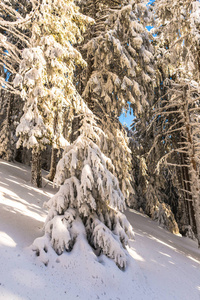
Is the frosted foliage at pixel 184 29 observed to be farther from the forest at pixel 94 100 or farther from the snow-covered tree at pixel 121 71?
the snow-covered tree at pixel 121 71

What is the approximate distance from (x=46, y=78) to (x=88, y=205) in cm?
464

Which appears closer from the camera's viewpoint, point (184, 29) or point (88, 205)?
point (88, 205)

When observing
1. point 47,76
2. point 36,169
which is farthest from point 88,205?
point 47,76

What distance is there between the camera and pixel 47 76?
802cm

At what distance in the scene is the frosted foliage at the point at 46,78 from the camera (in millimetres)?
7148

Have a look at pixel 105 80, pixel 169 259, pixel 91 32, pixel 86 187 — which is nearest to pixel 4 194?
pixel 86 187

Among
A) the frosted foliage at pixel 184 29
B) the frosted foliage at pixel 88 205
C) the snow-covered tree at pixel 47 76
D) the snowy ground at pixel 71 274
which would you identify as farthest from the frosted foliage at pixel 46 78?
the frosted foliage at pixel 184 29

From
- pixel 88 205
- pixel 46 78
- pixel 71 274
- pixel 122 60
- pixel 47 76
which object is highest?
pixel 122 60

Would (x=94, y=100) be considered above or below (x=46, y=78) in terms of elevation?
above

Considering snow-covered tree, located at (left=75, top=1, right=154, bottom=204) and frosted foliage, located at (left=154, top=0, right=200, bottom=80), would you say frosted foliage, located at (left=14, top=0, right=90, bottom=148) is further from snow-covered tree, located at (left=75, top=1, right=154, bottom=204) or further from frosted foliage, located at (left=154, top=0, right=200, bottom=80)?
frosted foliage, located at (left=154, top=0, right=200, bottom=80)

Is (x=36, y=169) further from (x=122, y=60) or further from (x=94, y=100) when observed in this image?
(x=122, y=60)

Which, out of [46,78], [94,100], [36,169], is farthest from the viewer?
[94,100]

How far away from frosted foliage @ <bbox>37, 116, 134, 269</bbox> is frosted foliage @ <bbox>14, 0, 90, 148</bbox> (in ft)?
9.36

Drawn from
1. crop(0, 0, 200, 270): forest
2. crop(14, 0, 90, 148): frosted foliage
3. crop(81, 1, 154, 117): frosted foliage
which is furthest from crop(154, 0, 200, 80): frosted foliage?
crop(14, 0, 90, 148): frosted foliage
